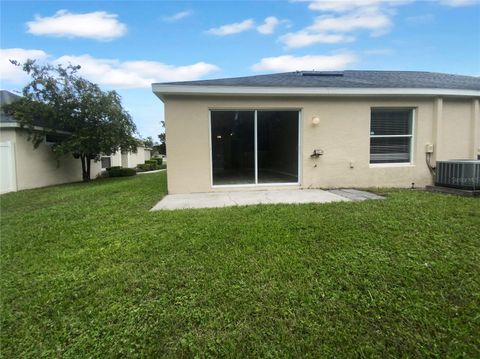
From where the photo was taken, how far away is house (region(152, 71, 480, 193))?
714 centimetres

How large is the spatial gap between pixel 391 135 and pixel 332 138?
6.19 feet

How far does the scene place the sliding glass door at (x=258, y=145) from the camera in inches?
305

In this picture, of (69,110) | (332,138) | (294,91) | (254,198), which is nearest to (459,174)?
(332,138)

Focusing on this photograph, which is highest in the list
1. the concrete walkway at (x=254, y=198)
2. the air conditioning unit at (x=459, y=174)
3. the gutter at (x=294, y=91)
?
the gutter at (x=294, y=91)

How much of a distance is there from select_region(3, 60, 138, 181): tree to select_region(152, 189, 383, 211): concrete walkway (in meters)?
8.01

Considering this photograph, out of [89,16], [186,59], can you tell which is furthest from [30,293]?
[186,59]

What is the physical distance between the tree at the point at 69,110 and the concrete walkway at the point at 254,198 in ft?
26.3

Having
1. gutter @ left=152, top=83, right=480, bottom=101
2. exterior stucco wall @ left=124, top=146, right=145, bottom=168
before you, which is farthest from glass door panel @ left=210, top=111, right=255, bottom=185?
exterior stucco wall @ left=124, top=146, right=145, bottom=168

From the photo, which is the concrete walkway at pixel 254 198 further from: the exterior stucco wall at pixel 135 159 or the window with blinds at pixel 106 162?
the exterior stucco wall at pixel 135 159

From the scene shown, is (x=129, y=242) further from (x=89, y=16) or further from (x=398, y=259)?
(x=89, y=16)

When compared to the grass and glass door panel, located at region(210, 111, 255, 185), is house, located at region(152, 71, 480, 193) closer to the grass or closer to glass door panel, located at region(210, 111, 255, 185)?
glass door panel, located at region(210, 111, 255, 185)

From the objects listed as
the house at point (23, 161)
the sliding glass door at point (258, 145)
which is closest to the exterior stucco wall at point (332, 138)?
the sliding glass door at point (258, 145)

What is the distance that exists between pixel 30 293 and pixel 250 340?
7.62 ft

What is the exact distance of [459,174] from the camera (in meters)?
6.44
